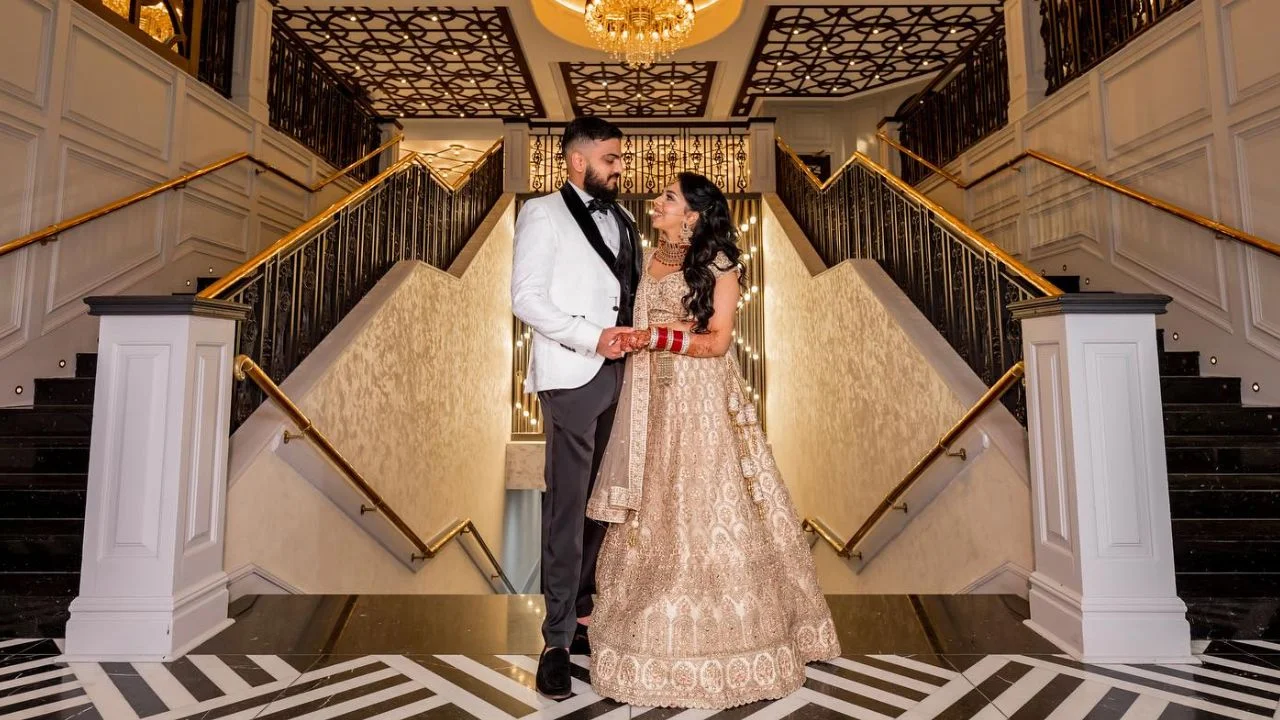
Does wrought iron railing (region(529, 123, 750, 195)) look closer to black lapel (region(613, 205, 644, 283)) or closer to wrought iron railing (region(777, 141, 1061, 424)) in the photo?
wrought iron railing (region(777, 141, 1061, 424))

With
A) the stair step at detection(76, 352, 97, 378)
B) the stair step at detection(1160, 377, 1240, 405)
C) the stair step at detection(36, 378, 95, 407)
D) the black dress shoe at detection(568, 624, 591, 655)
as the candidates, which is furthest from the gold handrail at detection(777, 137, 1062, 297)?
the stair step at detection(76, 352, 97, 378)

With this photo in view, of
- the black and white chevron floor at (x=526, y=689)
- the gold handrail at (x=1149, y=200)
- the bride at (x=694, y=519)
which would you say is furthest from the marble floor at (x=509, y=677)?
the gold handrail at (x=1149, y=200)

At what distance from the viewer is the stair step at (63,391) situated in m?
3.66

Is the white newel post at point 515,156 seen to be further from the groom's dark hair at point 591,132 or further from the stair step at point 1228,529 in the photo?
the stair step at point 1228,529

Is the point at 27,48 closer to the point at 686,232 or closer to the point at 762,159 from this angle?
the point at 686,232

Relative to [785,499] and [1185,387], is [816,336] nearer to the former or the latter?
[1185,387]

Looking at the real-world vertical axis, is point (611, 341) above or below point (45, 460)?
Answer: above

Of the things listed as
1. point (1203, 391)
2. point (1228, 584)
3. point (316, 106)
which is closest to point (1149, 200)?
point (1203, 391)

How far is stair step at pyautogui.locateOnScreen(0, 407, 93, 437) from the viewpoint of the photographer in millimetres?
3320

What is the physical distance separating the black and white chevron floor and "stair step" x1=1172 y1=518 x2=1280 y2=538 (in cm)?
60

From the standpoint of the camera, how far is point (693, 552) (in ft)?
5.75

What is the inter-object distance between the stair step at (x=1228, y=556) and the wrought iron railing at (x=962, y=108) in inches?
197

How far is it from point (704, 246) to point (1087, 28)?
5.37 metres

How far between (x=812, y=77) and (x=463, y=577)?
815cm
